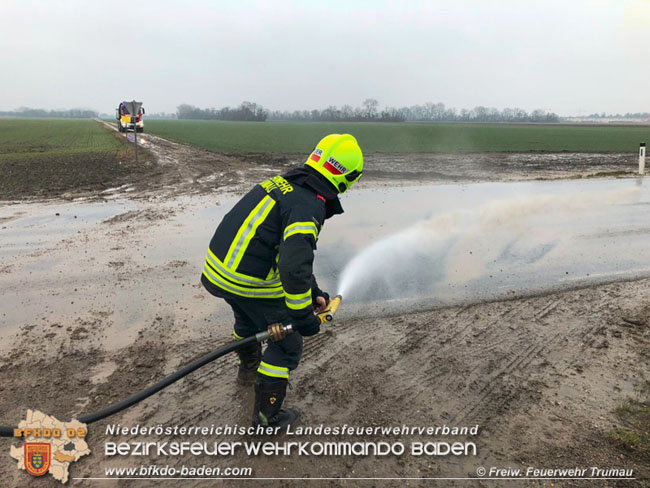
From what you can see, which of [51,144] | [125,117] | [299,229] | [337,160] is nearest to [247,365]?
[299,229]

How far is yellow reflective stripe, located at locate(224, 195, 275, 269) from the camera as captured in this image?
2990mm

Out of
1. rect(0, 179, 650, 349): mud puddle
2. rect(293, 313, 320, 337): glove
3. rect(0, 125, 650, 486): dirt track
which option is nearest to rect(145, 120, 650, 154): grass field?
rect(0, 179, 650, 349): mud puddle

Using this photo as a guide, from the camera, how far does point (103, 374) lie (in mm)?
3771

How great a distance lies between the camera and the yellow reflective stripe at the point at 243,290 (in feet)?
10.3

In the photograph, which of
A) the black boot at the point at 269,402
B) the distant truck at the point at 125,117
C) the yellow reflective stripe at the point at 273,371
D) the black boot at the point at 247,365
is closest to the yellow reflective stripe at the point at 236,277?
the yellow reflective stripe at the point at 273,371

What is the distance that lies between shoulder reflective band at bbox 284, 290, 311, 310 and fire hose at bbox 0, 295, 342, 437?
234mm

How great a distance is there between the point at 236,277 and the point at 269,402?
91 centimetres

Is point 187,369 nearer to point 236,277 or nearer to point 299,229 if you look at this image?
point 236,277

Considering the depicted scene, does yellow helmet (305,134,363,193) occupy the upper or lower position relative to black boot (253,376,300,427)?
upper

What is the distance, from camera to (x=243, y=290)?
3.13 meters

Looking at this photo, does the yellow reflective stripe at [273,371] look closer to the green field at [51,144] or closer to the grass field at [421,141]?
the green field at [51,144]

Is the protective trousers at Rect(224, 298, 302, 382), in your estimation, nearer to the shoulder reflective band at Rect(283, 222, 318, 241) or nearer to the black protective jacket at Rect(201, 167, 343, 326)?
the black protective jacket at Rect(201, 167, 343, 326)

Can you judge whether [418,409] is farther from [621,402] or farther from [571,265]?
[571,265]

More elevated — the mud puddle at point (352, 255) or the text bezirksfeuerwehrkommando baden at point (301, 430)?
the mud puddle at point (352, 255)
